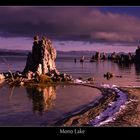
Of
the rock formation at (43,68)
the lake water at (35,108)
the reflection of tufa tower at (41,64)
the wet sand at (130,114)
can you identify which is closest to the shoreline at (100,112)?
the wet sand at (130,114)

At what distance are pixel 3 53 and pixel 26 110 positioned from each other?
332 centimetres

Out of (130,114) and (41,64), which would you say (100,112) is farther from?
(41,64)

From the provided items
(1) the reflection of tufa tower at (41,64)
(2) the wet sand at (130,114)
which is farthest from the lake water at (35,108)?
(1) the reflection of tufa tower at (41,64)

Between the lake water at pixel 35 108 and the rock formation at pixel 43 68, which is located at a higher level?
the rock formation at pixel 43 68

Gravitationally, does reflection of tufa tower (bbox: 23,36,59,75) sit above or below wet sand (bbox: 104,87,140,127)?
above

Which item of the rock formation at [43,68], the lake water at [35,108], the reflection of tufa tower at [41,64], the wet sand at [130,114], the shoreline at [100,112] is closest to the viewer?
the wet sand at [130,114]

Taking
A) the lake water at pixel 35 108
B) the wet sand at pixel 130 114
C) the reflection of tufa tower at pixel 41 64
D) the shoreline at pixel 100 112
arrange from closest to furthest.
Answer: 1. the wet sand at pixel 130 114
2. the shoreline at pixel 100 112
3. the lake water at pixel 35 108
4. the reflection of tufa tower at pixel 41 64

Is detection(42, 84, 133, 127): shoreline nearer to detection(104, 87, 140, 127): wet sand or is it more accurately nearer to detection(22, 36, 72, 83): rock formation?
detection(104, 87, 140, 127): wet sand

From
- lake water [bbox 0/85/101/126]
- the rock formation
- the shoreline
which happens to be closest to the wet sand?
the shoreline

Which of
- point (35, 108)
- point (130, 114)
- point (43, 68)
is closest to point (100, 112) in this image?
point (130, 114)

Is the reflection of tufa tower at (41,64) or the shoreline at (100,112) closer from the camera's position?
the shoreline at (100,112)

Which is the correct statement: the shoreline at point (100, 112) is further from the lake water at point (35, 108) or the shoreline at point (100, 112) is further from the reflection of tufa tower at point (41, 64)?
the reflection of tufa tower at point (41, 64)
